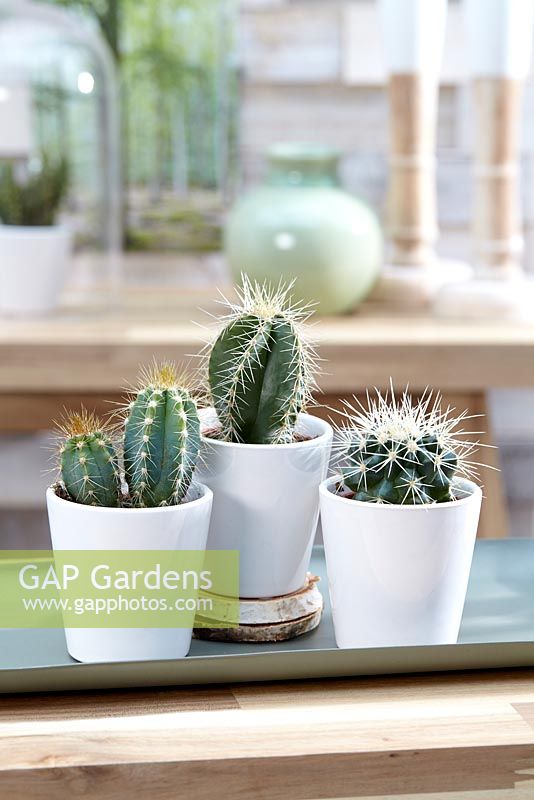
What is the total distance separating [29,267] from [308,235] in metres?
0.55

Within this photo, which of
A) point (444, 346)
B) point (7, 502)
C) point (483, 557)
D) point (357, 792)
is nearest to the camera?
point (357, 792)

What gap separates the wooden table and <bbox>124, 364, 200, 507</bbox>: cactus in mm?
136

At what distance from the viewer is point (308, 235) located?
211cm

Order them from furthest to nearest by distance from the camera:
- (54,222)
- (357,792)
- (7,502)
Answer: (7,502)
(54,222)
(357,792)

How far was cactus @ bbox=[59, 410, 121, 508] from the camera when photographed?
2.39 feet

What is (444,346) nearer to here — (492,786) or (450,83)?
(450,83)

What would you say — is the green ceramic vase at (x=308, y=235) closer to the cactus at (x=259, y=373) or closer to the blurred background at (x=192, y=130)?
the blurred background at (x=192, y=130)

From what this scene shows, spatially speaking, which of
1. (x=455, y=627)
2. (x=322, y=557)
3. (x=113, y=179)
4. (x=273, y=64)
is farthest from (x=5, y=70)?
(x=455, y=627)

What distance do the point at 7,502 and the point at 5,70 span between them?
981mm

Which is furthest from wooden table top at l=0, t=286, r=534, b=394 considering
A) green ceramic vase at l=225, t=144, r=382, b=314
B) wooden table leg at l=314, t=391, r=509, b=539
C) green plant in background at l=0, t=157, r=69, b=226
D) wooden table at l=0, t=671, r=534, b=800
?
wooden table at l=0, t=671, r=534, b=800

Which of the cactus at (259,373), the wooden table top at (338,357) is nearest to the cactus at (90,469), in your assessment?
the cactus at (259,373)

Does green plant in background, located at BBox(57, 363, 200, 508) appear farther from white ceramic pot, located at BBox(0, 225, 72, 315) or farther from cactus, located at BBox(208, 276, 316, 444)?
white ceramic pot, located at BBox(0, 225, 72, 315)

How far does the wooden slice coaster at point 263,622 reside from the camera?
31.5 inches

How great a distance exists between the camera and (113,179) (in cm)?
243
